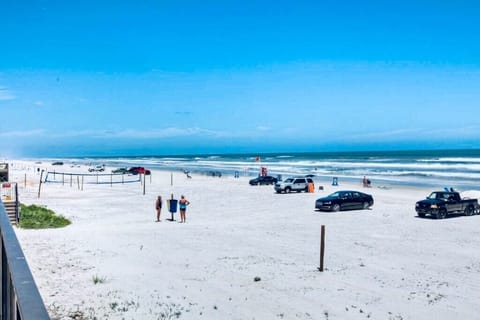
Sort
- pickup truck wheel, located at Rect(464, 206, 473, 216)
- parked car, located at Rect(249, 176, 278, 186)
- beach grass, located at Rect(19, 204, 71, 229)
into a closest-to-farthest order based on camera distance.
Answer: beach grass, located at Rect(19, 204, 71, 229), pickup truck wheel, located at Rect(464, 206, 473, 216), parked car, located at Rect(249, 176, 278, 186)

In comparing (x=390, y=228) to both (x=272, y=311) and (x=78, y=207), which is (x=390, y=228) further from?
(x=78, y=207)

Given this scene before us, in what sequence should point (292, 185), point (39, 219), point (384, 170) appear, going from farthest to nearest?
point (384, 170)
point (292, 185)
point (39, 219)

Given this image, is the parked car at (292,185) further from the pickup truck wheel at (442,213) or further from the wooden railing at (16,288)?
the wooden railing at (16,288)

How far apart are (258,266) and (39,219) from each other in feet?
44.9

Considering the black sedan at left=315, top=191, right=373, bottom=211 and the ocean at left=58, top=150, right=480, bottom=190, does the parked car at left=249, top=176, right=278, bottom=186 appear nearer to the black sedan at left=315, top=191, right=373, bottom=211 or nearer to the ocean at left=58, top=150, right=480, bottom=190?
the ocean at left=58, top=150, right=480, bottom=190

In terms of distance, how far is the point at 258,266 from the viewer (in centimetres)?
1562

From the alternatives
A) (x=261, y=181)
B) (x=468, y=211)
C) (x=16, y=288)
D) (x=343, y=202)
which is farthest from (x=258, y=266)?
(x=261, y=181)

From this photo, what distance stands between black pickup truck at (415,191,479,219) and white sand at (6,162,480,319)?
2.28ft

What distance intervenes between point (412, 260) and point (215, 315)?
8587mm

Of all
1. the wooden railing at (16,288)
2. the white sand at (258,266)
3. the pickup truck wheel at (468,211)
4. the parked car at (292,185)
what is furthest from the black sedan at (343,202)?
the wooden railing at (16,288)

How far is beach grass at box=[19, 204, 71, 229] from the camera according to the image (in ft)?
76.2

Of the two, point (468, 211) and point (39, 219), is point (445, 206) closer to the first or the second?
point (468, 211)

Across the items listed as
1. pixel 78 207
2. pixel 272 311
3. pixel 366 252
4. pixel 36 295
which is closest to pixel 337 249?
pixel 366 252

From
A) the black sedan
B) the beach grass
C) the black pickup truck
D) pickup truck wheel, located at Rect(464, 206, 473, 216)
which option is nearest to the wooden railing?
the beach grass
